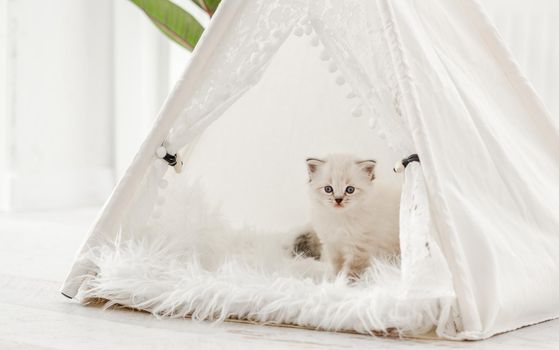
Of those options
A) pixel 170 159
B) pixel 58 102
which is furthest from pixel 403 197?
pixel 58 102

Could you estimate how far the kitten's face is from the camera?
1571mm

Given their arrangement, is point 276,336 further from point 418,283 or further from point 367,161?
point 367,161

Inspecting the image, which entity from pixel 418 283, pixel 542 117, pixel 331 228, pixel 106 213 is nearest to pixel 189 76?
pixel 106 213

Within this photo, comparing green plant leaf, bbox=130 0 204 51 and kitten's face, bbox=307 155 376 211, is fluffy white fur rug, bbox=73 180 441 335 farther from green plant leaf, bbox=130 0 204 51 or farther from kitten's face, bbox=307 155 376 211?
green plant leaf, bbox=130 0 204 51

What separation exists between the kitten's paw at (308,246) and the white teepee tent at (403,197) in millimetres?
69

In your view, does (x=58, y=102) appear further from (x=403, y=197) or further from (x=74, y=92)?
(x=403, y=197)

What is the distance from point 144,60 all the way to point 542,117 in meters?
2.47

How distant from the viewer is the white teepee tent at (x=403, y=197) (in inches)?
49.8

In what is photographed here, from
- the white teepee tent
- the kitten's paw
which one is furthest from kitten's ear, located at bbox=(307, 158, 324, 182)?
the kitten's paw

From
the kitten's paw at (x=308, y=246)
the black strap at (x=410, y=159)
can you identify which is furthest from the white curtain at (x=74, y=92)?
the black strap at (x=410, y=159)

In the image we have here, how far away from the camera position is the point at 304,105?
196 cm

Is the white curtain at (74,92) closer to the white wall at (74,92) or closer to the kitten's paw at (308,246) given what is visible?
the white wall at (74,92)


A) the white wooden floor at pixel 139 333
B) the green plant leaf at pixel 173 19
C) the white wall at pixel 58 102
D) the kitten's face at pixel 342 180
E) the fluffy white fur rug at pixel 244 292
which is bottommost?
the white wooden floor at pixel 139 333

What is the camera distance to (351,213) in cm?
160
